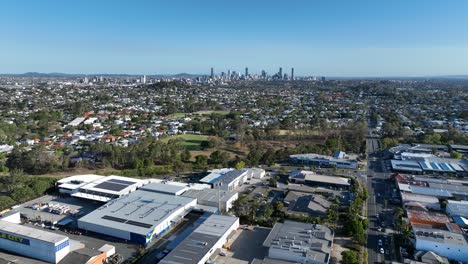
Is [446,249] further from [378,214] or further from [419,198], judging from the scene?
[419,198]

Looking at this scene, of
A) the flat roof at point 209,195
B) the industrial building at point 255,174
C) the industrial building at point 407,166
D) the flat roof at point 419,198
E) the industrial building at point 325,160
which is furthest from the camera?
the industrial building at point 325,160

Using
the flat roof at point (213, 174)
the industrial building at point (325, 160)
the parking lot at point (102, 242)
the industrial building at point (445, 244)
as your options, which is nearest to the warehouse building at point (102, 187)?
the parking lot at point (102, 242)

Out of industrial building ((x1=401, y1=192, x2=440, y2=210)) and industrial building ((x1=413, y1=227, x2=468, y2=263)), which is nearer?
industrial building ((x1=413, y1=227, x2=468, y2=263))

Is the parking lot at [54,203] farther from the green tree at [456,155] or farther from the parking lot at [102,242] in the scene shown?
the green tree at [456,155]

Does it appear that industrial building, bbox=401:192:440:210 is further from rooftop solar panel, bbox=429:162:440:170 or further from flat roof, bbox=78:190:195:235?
flat roof, bbox=78:190:195:235

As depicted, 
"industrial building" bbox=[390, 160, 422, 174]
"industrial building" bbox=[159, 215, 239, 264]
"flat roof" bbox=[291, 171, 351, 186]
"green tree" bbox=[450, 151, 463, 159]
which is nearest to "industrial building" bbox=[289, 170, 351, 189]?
"flat roof" bbox=[291, 171, 351, 186]
